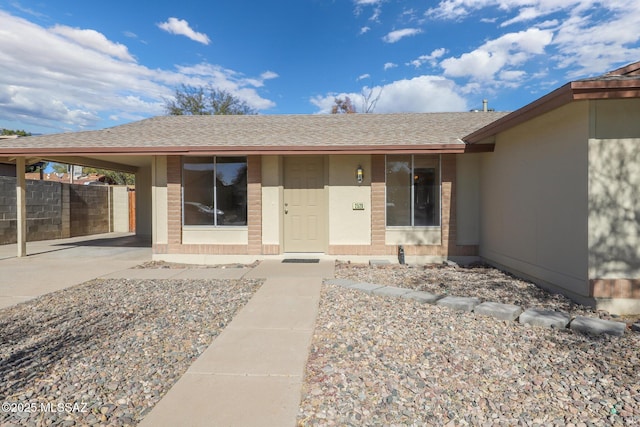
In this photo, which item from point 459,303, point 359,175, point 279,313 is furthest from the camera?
point 359,175

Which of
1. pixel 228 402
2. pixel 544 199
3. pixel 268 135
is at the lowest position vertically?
pixel 228 402

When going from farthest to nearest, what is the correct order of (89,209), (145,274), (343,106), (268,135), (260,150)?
1. (343,106)
2. (89,209)
3. (268,135)
4. (260,150)
5. (145,274)

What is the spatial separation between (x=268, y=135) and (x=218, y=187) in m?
1.83

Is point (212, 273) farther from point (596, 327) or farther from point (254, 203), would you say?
point (596, 327)

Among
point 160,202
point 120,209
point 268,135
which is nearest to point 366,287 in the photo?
point 268,135

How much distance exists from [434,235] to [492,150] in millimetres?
2294

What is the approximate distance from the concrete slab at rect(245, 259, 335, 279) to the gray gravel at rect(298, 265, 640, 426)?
6.58ft

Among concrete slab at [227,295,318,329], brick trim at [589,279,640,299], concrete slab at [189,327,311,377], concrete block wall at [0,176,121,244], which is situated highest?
concrete block wall at [0,176,121,244]

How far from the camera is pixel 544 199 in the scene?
18.9ft

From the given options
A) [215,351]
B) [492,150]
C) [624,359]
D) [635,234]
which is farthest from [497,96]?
[215,351]

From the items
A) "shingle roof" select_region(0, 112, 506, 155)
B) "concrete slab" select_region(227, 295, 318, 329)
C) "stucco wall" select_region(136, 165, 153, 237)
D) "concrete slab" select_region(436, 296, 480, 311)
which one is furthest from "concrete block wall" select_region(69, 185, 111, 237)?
"concrete slab" select_region(436, 296, 480, 311)

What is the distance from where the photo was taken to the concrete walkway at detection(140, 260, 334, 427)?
2.46m

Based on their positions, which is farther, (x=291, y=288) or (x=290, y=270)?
(x=290, y=270)

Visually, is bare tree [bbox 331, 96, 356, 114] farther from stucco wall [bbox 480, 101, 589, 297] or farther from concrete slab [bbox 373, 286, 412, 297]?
concrete slab [bbox 373, 286, 412, 297]
